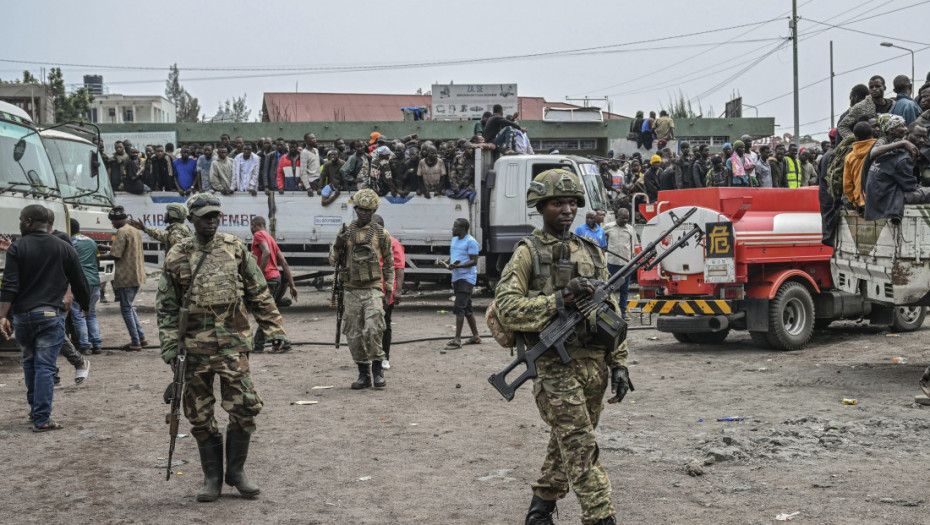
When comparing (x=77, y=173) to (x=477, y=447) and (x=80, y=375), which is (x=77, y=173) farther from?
(x=477, y=447)

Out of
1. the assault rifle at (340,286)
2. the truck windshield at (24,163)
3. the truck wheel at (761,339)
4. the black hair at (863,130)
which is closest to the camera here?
the black hair at (863,130)

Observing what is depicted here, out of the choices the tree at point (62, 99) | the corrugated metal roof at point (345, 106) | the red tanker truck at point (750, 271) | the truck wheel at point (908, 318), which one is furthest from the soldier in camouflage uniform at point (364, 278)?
the tree at point (62, 99)

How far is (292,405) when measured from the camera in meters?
9.16

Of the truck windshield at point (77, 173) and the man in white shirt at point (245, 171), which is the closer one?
the truck windshield at point (77, 173)

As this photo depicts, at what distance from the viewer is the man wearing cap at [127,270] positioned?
1304 cm

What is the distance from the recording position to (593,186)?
663 inches

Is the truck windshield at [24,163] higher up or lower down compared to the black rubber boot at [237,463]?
higher up

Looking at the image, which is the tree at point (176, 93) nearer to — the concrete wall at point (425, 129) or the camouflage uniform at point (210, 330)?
the concrete wall at point (425, 129)

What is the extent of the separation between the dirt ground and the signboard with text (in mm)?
29287

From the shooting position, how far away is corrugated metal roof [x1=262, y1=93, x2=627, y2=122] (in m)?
48.7

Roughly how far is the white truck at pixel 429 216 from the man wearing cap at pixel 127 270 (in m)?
4.69

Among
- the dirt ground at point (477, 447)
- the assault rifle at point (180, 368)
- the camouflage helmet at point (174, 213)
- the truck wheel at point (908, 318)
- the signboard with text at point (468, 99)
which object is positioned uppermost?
→ the signboard with text at point (468, 99)

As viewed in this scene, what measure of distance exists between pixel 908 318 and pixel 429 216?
807 cm

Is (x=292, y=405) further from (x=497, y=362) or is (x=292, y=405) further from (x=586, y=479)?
(x=586, y=479)
